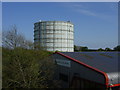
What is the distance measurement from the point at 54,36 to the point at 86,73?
24422mm

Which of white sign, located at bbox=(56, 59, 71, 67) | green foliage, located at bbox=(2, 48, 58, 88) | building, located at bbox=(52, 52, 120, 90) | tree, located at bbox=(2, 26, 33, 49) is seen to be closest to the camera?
building, located at bbox=(52, 52, 120, 90)

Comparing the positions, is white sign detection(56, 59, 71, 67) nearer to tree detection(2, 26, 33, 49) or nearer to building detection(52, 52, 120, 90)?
building detection(52, 52, 120, 90)

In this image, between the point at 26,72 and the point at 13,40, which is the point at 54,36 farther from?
the point at 26,72

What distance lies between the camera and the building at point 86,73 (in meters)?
11.1

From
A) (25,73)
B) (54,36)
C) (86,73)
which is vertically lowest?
(25,73)

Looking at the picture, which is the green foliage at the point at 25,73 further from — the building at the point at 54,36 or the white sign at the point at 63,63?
the building at the point at 54,36

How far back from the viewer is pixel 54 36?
36531 mm

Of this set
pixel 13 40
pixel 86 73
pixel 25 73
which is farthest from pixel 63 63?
pixel 13 40

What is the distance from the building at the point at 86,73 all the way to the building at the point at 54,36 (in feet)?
58.6

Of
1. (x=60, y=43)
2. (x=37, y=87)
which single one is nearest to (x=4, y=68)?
(x=37, y=87)

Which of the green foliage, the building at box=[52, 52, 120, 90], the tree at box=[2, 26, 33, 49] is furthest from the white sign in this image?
the tree at box=[2, 26, 33, 49]

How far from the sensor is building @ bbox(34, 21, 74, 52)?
36.3 meters

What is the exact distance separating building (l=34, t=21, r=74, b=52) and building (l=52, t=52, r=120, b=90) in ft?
58.6

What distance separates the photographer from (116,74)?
1162cm
